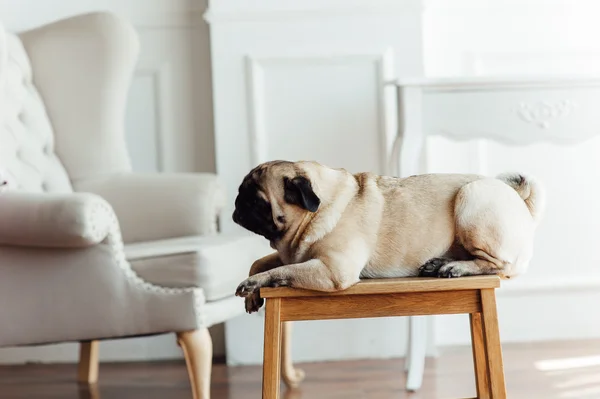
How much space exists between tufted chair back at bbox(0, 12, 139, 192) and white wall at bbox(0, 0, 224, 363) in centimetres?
25

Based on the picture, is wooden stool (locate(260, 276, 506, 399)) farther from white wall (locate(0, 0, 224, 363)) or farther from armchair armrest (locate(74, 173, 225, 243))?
white wall (locate(0, 0, 224, 363))

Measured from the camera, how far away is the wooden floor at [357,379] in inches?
A: 85.2

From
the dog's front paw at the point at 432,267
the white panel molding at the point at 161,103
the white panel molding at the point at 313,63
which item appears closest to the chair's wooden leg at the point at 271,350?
the dog's front paw at the point at 432,267

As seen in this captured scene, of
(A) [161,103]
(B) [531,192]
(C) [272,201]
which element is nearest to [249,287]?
(C) [272,201]

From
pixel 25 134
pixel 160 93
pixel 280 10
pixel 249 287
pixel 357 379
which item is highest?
pixel 280 10

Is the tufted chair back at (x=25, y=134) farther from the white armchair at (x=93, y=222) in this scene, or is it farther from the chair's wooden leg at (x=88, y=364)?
the chair's wooden leg at (x=88, y=364)

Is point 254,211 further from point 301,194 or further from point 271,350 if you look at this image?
point 271,350

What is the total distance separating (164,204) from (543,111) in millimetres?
996

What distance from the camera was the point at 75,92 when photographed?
2.53 m

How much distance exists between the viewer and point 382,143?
8.54ft

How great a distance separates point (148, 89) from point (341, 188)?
1574 mm

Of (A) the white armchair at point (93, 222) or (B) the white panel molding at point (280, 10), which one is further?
(B) the white panel molding at point (280, 10)

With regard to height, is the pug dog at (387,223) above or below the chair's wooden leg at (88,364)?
above

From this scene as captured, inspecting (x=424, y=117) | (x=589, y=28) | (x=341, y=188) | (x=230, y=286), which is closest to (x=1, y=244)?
(x=230, y=286)
